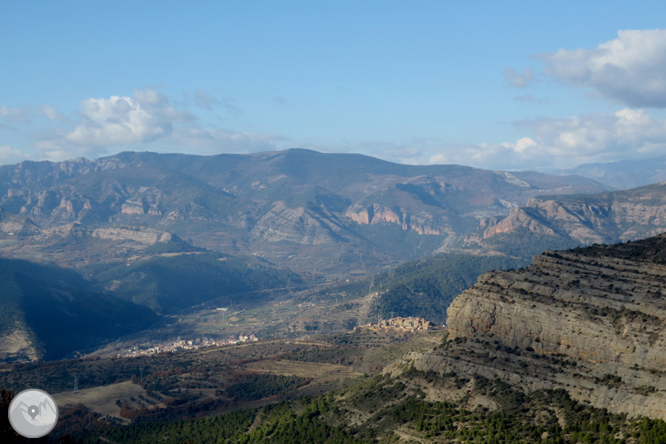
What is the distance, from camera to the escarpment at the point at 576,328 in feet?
244

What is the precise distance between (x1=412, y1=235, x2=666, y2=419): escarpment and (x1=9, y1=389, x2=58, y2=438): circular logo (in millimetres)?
56082

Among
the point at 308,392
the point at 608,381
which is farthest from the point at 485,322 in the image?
the point at 308,392

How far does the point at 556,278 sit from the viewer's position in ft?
314

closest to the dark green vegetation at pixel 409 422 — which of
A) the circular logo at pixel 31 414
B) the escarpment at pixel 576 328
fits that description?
the escarpment at pixel 576 328

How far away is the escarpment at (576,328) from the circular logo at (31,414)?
56082 mm

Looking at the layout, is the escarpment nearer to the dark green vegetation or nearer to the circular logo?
the dark green vegetation

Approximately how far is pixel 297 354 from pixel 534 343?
10909 cm

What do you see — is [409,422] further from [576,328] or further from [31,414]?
[31,414]

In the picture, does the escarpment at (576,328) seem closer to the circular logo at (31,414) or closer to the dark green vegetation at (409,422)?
the dark green vegetation at (409,422)

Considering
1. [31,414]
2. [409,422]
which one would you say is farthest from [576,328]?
[31,414]

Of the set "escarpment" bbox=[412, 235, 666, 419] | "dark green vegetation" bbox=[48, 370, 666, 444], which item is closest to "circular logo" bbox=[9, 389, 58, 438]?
"dark green vegetation" bbox=[48, 370, 666, 444]

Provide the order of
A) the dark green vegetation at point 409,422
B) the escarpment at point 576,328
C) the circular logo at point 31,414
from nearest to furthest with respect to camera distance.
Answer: the circular logo at point 31,414 < the dark green vegetation at point 409,422 < the escarpment at point 576,328

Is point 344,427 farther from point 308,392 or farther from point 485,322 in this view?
point 308,392

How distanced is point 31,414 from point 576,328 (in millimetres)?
62929
